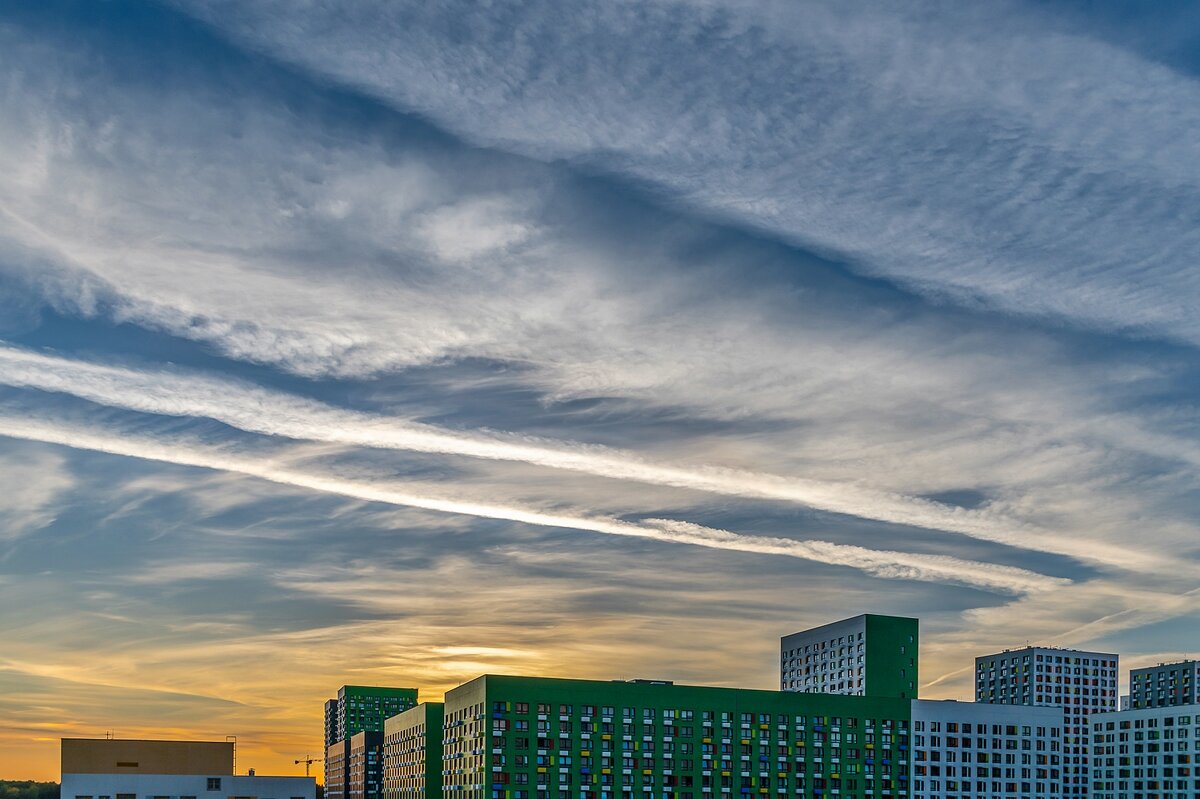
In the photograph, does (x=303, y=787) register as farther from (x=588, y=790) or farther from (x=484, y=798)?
(x=588, y=790)

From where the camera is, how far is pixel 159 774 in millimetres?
184375

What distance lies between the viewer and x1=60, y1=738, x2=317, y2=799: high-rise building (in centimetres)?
17850

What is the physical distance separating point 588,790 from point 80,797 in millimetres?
72522

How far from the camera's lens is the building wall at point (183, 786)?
17788 cm

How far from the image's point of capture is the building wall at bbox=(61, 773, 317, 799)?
177875 millimetres

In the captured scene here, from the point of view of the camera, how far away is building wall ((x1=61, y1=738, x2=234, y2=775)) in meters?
184

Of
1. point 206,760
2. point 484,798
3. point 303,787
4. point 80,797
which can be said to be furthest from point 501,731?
point 80,797

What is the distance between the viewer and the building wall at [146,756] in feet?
605

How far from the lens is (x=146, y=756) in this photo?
613ft

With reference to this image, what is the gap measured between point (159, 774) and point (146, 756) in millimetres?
4039

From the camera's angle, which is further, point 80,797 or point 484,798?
point 484,798

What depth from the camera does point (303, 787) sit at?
620 feet

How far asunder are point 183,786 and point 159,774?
4713 mm

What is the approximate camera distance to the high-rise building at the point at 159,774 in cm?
17850
